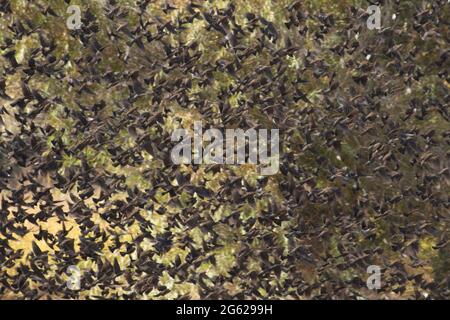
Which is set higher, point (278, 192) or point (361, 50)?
point (361, 50)

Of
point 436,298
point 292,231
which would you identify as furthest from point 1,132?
point 436,298

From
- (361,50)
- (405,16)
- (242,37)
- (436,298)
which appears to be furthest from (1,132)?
(436,298)

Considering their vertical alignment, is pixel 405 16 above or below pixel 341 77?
above

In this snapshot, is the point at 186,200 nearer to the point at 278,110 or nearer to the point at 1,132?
the point at 278,110

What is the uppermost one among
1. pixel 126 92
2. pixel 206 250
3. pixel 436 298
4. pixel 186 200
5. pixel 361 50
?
pixel 361 50

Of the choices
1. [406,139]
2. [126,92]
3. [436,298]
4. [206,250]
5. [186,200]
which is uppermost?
[126,92]

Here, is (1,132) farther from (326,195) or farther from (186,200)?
(326,195)

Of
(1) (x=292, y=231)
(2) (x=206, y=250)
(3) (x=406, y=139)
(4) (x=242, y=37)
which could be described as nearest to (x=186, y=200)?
(2) (x=206, y=250)
